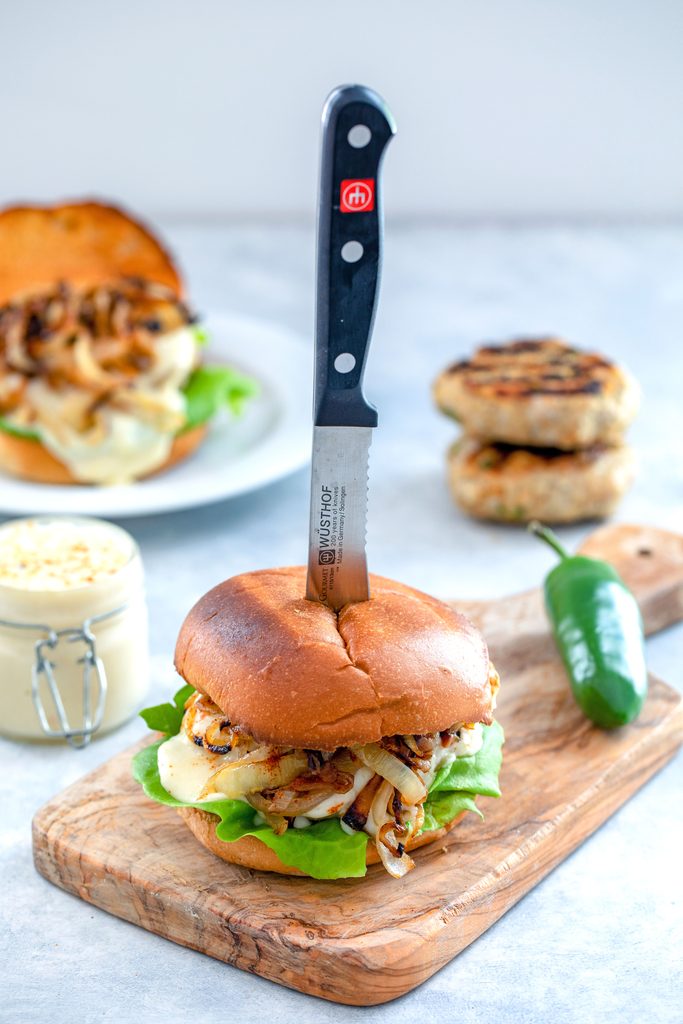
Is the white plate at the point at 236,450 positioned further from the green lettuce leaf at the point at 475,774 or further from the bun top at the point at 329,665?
the green lettuce leaf at the point at 475,774

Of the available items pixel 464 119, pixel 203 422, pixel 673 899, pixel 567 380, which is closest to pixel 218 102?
pixel 464 119

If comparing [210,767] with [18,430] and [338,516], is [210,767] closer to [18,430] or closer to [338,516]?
[338,516]

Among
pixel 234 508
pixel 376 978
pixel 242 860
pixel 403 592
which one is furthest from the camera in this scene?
pixel 234 508

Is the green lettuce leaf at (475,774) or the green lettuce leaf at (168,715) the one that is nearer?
the green lettuce leaf at (475,774)

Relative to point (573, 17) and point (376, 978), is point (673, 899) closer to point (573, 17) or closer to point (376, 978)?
point (376, 978)

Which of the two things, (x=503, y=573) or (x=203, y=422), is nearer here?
(x=503, y=573)

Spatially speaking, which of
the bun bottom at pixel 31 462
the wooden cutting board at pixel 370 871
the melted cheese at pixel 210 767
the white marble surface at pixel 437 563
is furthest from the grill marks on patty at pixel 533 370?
the melted cheese at pixel 210 767

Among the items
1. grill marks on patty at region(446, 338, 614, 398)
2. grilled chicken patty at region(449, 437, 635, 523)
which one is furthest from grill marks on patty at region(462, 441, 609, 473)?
grill marks on patty at region(446, 338, 614, 398)
